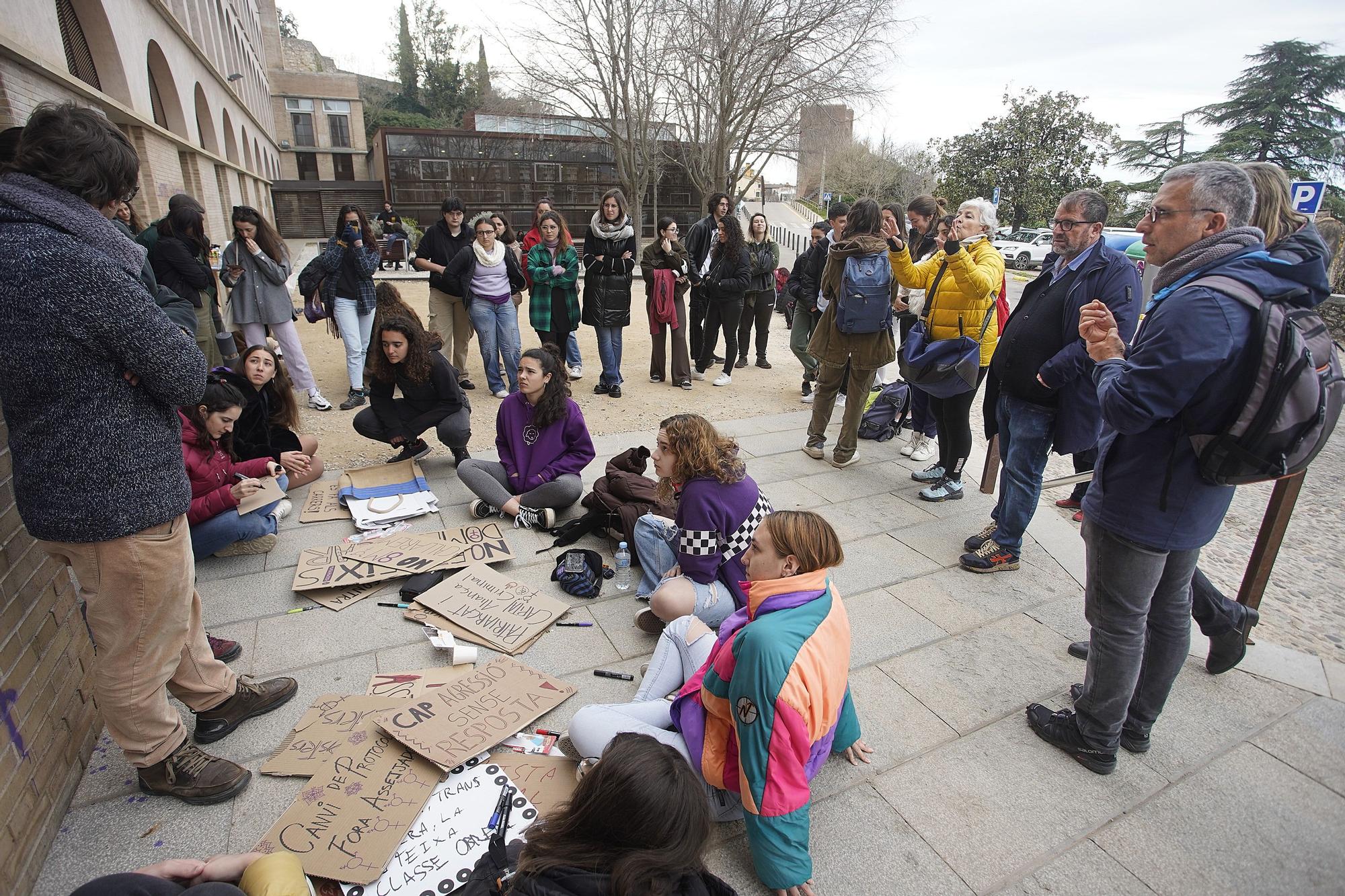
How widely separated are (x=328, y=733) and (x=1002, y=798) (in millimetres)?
2382

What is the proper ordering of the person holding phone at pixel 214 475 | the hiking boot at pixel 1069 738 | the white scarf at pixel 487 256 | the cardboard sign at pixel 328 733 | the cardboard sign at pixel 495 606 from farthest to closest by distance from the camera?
the white scarf at pixel 487 256 < the person holding phone at pixel 214 475 < the cardboard sign at pixel 495 606 < the hiking boot at pixel 1069 738 < the cardboard sign at pixel 328 733

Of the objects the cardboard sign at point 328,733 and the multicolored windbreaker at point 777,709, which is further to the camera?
the cardboard sign at point 328,733

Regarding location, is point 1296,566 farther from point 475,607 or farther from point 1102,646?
point 475,607

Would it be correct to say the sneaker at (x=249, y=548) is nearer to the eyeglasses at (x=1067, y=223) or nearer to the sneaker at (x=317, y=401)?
the sneaker at (x=317, y=401)

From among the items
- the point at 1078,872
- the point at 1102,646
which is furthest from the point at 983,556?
the point at 1078,872

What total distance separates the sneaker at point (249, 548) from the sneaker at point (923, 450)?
15.4 feet

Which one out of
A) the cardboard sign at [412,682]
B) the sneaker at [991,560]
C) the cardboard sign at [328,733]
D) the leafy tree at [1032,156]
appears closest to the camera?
the cardboard sign at [328,733]

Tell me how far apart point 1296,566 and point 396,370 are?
610 centimetres

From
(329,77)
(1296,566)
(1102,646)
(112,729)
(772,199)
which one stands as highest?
(329,77)

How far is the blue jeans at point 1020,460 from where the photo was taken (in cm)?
375

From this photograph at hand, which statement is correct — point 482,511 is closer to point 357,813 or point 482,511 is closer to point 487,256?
point 357,813

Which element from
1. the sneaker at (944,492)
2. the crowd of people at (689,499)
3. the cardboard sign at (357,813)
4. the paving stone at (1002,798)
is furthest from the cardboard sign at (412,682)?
the sneaker at (944,492)

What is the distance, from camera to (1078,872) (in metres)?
2.06

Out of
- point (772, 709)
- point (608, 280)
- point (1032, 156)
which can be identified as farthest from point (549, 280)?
point (1032, 156)
